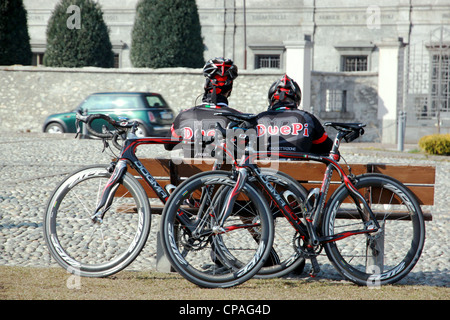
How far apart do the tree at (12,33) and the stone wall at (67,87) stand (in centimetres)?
100

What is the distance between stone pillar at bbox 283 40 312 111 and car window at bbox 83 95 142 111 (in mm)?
5074

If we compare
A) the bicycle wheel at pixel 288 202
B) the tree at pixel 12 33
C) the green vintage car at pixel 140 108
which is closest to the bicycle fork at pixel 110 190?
the bicycle wheel at pixel 288 202

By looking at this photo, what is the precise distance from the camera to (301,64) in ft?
67.7

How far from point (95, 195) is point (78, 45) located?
20.0 meters

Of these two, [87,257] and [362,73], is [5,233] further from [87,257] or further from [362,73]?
[362,73]

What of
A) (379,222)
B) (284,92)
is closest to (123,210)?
(284,92)

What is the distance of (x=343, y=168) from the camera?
4.36 meters

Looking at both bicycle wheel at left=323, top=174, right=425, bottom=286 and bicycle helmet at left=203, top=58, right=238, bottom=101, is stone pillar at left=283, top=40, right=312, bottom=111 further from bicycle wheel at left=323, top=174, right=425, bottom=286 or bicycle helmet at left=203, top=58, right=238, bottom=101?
bicycle wheel at left=323, top=174, right=425, bottom=286

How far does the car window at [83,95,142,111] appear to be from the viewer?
1883 centimetres

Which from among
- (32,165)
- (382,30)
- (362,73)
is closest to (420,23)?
(382,30)

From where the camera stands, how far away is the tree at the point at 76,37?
925 inches

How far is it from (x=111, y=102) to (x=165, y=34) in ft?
18.2

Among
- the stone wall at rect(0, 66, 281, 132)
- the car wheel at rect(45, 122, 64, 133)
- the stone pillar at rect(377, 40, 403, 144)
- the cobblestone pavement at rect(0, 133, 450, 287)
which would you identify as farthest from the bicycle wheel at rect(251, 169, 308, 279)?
the stone wall at rect(0, 66, 281, 132)

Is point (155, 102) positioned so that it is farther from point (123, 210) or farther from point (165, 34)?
point (123, 210)
